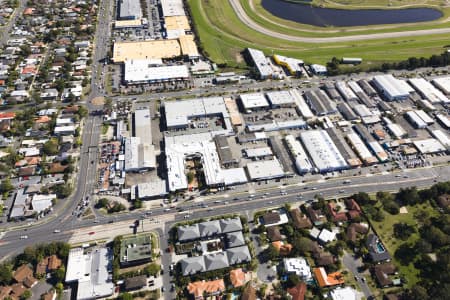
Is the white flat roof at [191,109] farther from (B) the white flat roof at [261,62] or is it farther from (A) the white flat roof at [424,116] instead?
(A) the white flat roof at [424,116]

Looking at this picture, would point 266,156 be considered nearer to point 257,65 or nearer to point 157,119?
point 157,119

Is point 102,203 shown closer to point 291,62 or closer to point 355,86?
point 291,62

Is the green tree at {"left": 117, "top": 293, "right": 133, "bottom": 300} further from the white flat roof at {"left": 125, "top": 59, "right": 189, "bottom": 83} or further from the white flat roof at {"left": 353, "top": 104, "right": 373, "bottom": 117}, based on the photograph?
the white flat roof at {"left": 353, "top": 104, "right": 373, "bottom": 117}

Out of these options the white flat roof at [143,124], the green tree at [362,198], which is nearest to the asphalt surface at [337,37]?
the white flat roof at [143,124]

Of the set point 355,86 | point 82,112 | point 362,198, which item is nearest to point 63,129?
point 82,112

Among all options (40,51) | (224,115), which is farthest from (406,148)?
(40,51)

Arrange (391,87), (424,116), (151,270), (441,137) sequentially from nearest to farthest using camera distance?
(151,270) → (441,137) → (424,116) → (391,87)

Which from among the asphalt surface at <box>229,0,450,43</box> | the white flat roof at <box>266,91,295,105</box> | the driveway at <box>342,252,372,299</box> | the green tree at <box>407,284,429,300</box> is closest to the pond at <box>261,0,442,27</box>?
the asphalt surface at <box>229,0,450,43</box>
